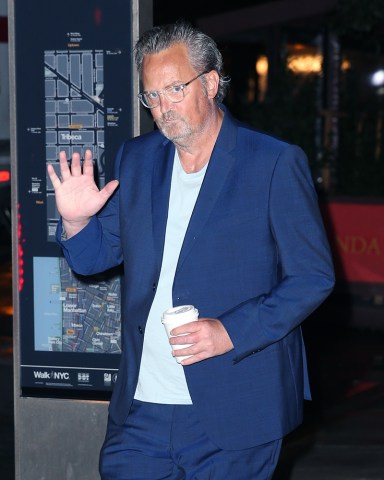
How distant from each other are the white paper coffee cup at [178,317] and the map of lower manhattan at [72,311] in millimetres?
1766

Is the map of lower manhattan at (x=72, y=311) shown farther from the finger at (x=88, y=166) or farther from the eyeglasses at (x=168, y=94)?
the eyeglasses at (x=168, y=94)

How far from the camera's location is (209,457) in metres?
3.09

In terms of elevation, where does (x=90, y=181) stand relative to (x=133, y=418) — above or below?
above

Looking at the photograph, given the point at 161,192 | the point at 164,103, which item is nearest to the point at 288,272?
the point at 161,192

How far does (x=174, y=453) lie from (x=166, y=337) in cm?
35

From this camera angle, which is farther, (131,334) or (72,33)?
(72,33)

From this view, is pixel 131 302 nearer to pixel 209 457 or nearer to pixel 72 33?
pixel 209 457

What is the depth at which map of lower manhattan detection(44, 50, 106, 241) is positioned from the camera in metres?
4.44

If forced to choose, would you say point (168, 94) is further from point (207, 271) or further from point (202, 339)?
point (202, 339)

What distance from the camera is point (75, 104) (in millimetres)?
4488

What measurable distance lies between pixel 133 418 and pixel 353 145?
324 inches

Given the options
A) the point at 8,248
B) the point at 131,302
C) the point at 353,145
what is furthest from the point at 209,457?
the point at 8,248

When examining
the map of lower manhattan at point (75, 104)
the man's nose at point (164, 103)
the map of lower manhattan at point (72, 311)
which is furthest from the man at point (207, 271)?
the map of lower manhattan at point (72, 311)

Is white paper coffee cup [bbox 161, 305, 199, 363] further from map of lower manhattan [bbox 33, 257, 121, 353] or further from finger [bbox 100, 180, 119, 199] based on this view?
map of lower manhattan [bbox 33, 257, 121, 353]
